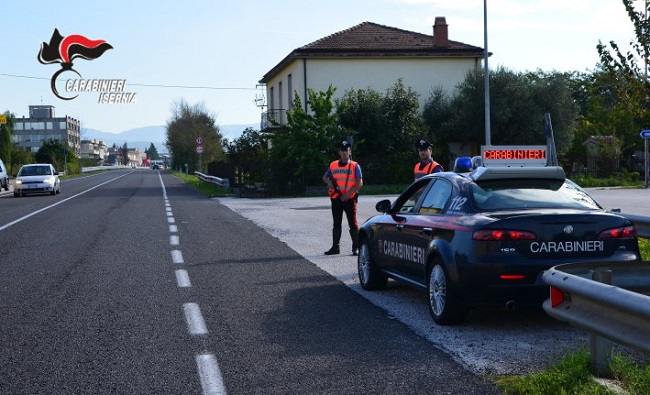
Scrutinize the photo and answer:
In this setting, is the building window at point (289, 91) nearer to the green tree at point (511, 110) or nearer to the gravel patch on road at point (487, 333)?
the green tree at point (511, 110)

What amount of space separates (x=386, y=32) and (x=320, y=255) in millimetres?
37864

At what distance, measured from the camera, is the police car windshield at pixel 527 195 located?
7184mm

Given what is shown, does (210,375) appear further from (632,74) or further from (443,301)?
(632,74)

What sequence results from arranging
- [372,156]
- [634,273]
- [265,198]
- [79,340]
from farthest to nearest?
[372,156], [265,198], [79,340], [634,273]

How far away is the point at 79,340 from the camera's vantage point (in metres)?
6.62

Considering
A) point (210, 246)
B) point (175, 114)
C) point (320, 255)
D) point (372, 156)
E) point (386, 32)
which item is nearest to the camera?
point (320, 255)

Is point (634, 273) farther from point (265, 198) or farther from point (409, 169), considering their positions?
point (409, 169)

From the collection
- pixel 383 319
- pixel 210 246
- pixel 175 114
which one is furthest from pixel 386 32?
pixel 175 114

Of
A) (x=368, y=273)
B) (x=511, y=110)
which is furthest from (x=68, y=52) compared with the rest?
(x=368, y=273)

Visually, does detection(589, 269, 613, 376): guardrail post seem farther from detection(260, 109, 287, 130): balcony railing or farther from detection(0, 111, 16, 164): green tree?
detection(0, 111, 16, 164): green tree

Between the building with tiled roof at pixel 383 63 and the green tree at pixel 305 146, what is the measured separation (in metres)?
8.98

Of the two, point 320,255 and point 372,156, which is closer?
point 320,255

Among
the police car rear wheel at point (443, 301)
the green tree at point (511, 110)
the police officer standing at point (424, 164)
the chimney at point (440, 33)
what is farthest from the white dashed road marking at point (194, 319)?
the chimney at point (440, 33)

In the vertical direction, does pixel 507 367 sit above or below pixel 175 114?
below
